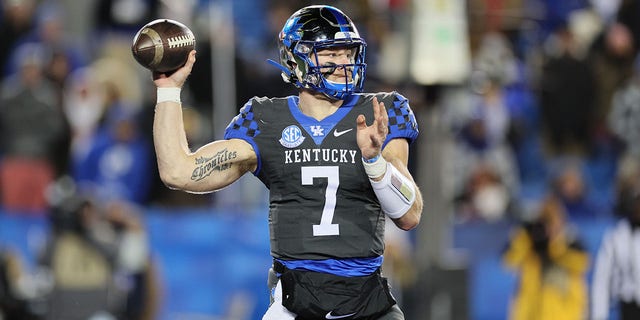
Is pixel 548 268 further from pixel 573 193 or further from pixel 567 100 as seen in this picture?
pixel 567 100

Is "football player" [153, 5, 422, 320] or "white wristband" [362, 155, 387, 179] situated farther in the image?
"football player" [153, 5, 422, 320]

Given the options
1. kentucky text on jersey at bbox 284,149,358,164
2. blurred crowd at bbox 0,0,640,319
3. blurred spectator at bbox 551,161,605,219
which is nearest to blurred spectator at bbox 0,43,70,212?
blurred crowd at bbox 0,0,640,319

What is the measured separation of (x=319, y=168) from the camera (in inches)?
194

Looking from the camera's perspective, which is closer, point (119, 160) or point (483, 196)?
point (483, 196)

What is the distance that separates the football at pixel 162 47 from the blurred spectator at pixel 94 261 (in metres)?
5.27

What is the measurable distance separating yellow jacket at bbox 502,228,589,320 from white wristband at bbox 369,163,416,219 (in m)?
4.84

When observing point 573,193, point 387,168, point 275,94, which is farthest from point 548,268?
point 387,168

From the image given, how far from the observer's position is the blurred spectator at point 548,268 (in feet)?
31.5

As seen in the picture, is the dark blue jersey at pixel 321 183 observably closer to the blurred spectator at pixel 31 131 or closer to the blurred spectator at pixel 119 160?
the blurred spectator at pixel 119 160

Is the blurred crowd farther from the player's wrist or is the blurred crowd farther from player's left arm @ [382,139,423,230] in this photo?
the player's wrist

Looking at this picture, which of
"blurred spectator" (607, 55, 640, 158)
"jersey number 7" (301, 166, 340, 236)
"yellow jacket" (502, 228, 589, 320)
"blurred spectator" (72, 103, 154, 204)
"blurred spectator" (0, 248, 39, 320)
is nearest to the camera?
"jersey number 7" (301, 166, 340, 236)

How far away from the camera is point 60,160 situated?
11.4 meters

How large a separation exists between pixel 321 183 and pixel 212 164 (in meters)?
0.47

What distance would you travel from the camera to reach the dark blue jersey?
16.1ft
